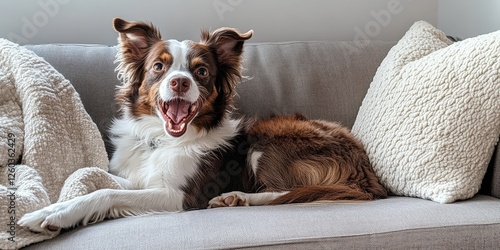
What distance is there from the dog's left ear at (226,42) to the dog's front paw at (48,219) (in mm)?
786

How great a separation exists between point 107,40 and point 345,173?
4.08 ft

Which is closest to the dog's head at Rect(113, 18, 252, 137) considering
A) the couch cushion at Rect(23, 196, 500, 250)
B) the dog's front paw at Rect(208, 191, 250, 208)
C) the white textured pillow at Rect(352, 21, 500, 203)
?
the dog's front paw at Rect(208, 191, 250, 208)

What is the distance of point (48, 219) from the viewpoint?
63.9 inches

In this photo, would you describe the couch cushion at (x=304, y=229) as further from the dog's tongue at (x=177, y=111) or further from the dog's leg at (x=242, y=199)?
the dog's tongue at (x=177, y=111)

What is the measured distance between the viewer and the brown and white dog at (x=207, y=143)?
2.01m

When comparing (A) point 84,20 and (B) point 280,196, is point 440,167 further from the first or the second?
(A) point 84,20

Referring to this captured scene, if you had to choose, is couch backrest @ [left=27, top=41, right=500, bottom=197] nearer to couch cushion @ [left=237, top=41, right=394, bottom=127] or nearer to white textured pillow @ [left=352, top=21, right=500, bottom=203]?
couch cushion @ [left=237, top=41, right=394, bottom=127]

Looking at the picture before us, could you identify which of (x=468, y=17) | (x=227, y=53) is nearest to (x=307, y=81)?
(x=227, y=53)

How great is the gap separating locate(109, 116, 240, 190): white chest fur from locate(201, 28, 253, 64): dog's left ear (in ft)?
0.73

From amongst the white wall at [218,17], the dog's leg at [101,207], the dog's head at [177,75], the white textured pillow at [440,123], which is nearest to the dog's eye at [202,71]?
the dog's head at [177,75]

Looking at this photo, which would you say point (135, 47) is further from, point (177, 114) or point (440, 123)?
point (440, 123)

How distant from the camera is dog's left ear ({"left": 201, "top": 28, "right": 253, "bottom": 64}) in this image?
2172 mm

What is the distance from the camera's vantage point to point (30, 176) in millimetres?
1818

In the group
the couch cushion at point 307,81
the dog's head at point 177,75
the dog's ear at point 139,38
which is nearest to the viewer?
the dog's head at point 177,75
